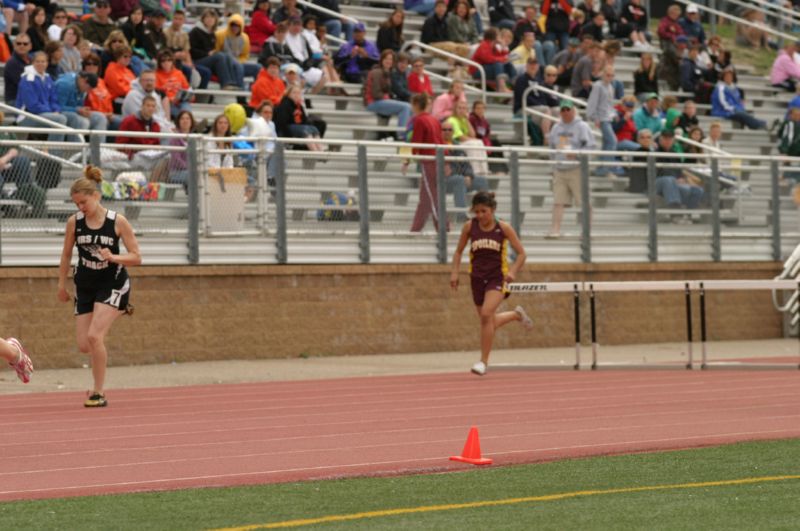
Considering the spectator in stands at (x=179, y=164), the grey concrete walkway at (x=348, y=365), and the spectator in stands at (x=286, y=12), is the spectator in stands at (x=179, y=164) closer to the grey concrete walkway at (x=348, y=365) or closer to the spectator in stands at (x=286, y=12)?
the grey concrete walkway at (x=348, y=365)

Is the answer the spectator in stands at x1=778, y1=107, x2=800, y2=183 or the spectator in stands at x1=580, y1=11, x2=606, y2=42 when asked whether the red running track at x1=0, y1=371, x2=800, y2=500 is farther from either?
the spectator in stands at x1=580, y1=11, x2=606, y2=42

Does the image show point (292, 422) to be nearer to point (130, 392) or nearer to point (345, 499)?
point (130, 392)

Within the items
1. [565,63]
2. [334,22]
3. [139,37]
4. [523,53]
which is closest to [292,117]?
[139,37]

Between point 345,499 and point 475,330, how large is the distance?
46.8 ft

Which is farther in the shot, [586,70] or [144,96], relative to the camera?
[586,70]

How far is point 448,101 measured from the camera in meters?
24.7

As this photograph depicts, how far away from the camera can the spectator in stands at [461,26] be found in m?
29.4

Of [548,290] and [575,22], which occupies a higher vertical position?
[575,22]

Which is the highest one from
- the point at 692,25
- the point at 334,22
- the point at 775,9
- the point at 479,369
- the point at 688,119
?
the point at 775,9

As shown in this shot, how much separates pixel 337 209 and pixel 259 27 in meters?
6.28

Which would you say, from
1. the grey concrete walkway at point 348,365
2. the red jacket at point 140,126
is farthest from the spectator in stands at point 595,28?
the red jacket at point 140,126

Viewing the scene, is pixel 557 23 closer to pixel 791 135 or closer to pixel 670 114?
pixel 670 114

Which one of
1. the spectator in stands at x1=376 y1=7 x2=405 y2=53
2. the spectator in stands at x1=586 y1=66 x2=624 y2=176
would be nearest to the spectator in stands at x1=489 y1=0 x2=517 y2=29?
the spectator in stands at x1=376 y1=7 x2=405 y2=53

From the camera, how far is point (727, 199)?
25.4m
